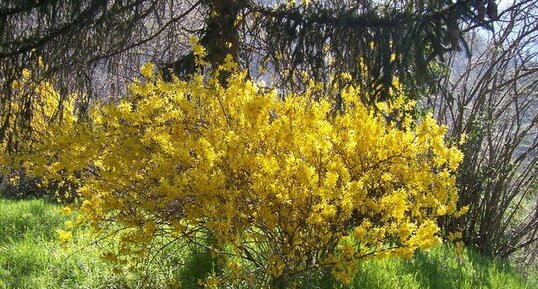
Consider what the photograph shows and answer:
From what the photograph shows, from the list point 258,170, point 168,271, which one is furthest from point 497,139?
point 258,170

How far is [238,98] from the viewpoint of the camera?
297cm

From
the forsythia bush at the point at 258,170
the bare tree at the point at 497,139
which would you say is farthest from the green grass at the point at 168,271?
the bare tree at the point at 497,139

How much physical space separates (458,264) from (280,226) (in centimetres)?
230

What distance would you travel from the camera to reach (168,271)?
390 centimetres

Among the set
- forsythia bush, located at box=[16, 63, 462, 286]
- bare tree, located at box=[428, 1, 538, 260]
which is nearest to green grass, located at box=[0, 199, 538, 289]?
forsythia bush, located at box=[16, 63, 462, 286]

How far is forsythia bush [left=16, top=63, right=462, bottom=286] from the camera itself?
9.10 ft

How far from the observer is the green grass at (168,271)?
3846 mm

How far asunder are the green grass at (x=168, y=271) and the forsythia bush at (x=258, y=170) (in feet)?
2.01

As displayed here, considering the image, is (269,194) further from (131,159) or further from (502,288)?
(502,288)

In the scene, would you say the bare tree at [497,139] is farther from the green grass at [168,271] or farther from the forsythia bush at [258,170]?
the forsythia bush at [258,170]

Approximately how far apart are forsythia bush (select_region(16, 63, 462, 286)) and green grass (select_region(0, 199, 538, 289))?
0.61 meters

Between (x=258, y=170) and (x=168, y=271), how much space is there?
139cm

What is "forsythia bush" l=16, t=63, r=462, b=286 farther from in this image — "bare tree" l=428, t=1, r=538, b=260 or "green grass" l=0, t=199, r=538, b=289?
"bare tree" l=428, t=1, r=538, b=260

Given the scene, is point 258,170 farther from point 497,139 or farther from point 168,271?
point 497,139
